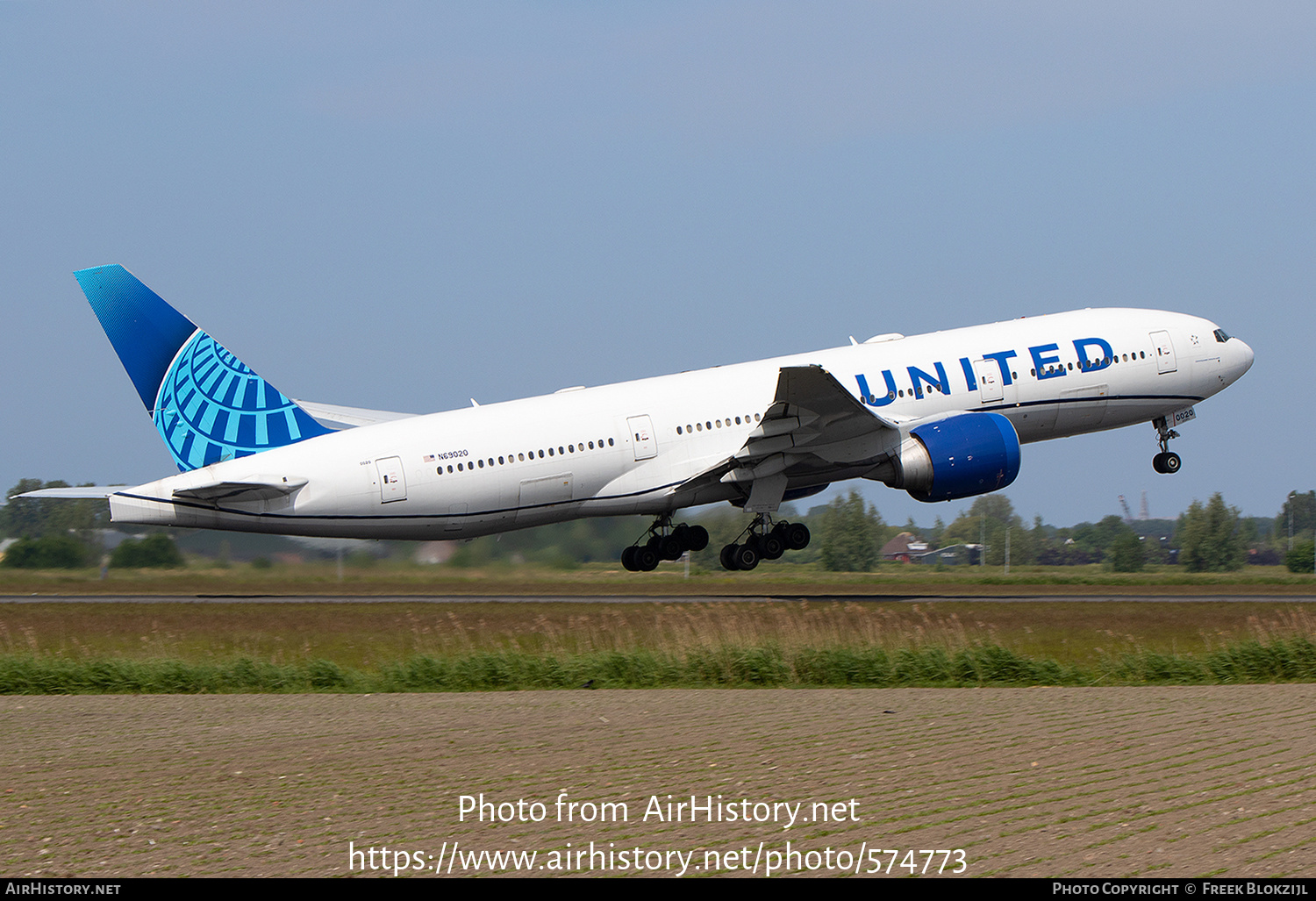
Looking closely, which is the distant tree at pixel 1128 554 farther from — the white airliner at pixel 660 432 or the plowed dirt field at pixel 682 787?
the plowed dirt field at pixel 682 787

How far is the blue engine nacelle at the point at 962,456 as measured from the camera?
116ft

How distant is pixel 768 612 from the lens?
31484 millimetres

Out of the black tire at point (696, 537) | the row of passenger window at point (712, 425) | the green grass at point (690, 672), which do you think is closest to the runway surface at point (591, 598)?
the black tire at point (696, 537)

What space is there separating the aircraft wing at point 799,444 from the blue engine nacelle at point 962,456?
0.95 m

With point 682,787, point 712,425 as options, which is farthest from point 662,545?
point 682,787

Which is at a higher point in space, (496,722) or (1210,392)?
(1210,392)

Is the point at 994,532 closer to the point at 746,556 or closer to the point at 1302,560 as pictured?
the point at 1302,560

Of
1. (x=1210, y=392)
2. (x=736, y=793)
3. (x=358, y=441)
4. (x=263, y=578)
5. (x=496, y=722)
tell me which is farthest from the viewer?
(x=1210, y=392)

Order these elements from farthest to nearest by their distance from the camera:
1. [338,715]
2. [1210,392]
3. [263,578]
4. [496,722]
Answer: [1210,392]
[263,578]
[338,715]
[496,722]

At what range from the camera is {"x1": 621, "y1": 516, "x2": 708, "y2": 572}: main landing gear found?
39.3m

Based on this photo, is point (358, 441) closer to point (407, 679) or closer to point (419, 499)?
point (419, 499)

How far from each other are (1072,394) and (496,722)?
25.3 meters

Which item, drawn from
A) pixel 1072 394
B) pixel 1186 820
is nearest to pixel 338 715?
pixel 1186 820

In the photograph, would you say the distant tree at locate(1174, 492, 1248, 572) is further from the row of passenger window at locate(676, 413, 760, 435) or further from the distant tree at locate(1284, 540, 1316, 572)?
the row of passenger window at locate(676, 413, 760, 435)
